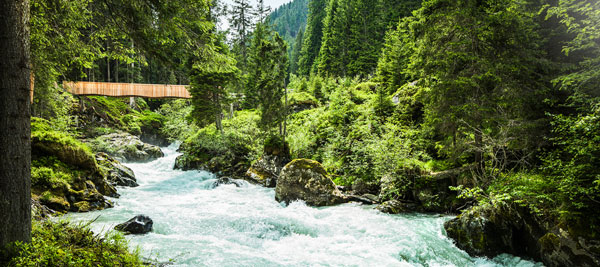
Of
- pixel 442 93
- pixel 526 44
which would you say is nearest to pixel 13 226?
pixel 442 93

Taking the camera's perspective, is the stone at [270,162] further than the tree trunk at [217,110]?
No

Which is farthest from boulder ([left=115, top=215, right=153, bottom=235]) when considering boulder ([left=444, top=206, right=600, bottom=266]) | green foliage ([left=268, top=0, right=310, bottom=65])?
green foliage ([left=268, top=0, right=310, bottom=65])

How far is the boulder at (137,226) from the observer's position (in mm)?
7684

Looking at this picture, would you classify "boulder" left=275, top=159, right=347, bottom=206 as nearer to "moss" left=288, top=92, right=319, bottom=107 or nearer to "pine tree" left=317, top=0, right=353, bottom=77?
"moss" left=288, top=92, right=319, bottom=107

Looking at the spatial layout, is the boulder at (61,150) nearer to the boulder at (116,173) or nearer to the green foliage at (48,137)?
the green foliage at (48,137)

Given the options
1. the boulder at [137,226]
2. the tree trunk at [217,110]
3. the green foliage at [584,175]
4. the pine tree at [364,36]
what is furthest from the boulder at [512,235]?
the pine tree at [364,36]

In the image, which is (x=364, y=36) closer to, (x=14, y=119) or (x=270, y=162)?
(x=270, y=162)

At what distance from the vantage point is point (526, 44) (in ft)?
27.7

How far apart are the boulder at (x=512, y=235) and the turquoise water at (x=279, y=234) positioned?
0.30 meters

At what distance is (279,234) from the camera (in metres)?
8.40

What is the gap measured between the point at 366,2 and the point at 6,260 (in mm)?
42399

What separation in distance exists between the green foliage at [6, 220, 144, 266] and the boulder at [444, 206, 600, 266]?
783 centimetres

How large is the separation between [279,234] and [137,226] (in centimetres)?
422

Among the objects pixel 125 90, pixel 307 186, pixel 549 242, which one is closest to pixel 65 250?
pixel 307 186
